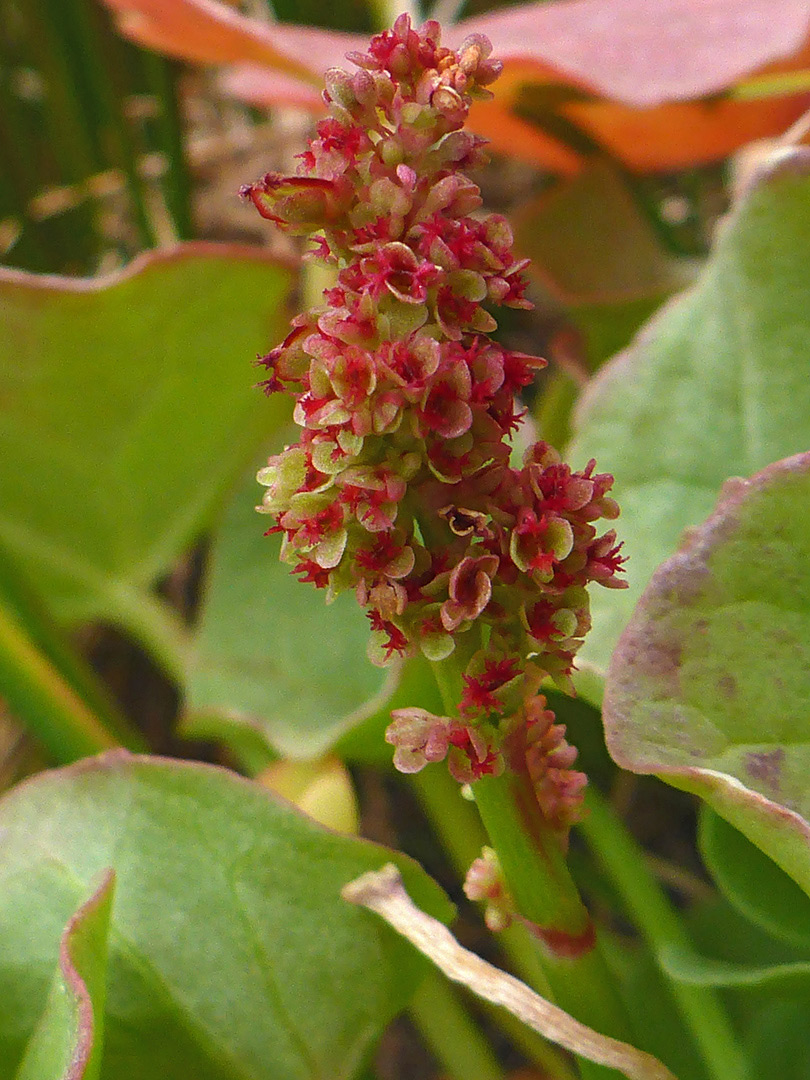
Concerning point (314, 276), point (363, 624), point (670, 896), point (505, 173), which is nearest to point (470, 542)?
point (363, 624)

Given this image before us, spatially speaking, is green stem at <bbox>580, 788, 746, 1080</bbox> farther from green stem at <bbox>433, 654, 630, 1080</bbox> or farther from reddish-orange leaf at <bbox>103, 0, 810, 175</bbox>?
reddish-orange leaf at <bbox>103, 0, 810, 175</bbox>

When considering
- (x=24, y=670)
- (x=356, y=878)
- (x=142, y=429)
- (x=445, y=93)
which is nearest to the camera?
(x=445, y=93)

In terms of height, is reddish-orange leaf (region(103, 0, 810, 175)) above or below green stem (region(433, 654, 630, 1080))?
above

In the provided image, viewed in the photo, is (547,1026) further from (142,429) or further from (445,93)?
(142,429)

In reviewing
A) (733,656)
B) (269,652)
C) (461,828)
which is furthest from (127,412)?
(733,656)

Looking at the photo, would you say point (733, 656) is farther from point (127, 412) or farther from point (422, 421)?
point (127, 412)

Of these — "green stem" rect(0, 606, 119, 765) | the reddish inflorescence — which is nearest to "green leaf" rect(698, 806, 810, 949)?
the reddish inflorescence
